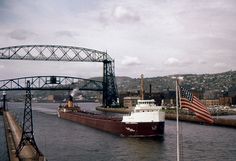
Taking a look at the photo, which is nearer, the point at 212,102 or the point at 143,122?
the point at 143,122

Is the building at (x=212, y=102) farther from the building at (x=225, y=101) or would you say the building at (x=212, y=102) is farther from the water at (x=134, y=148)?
the water at (x=134, y=148)

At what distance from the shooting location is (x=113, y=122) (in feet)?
205

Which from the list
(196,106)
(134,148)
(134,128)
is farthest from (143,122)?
(196,106)

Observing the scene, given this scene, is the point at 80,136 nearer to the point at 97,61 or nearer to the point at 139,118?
the point at 139,118

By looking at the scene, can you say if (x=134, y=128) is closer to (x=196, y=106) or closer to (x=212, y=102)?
(x=196, y=106)

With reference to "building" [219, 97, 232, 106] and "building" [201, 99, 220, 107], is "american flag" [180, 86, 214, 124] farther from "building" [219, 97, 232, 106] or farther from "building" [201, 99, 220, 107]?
"building" [201, 99, 220, 107]

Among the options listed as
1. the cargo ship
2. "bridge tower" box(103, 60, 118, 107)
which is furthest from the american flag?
"bridge tower" box(103, 60, 118, 107)

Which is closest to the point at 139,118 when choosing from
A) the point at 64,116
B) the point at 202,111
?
the point at 202,111

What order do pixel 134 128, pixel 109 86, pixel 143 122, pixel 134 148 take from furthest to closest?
pixel 109 86 → pixel 134 128 → pixel 143 122 → pixel 134 148

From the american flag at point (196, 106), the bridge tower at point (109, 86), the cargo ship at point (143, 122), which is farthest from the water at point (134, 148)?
the bridge tower at point (109, 86)

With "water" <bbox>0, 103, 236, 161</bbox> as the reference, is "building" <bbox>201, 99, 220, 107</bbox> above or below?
above

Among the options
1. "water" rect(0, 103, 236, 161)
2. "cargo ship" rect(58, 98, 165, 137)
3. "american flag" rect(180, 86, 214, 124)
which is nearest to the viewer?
"american flag" rect(180, 86, 214, 124)

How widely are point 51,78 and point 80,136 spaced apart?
98.8m

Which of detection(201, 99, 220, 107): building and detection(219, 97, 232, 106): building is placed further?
detection(201, 99, 220, 107): building
